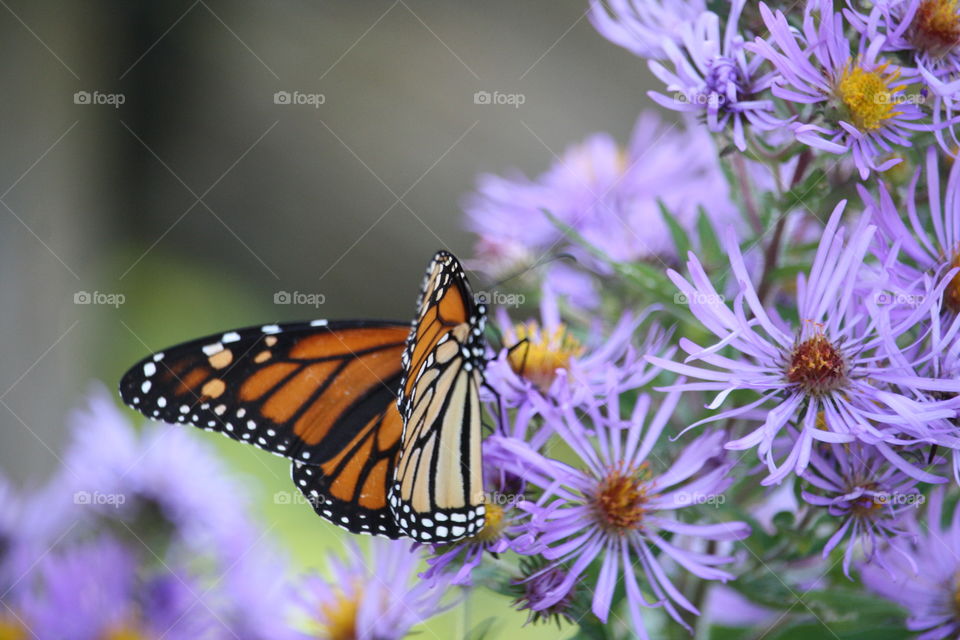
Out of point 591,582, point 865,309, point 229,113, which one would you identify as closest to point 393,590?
point 591,582

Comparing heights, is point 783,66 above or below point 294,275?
below

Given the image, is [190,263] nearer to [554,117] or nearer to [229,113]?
[229,113]

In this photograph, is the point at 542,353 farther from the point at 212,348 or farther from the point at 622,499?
the point at 212,348

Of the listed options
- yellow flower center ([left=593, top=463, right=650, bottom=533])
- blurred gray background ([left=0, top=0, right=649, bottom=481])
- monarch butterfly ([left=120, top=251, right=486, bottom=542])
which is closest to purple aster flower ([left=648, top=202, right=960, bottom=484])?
yellow flower center ([left=593, top=463, right=650, bottom=533])

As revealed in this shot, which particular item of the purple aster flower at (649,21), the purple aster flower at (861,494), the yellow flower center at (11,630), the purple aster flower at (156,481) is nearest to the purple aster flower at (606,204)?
the purple aster flower at (649,21)

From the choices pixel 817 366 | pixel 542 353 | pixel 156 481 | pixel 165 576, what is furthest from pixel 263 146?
pixel 817 366

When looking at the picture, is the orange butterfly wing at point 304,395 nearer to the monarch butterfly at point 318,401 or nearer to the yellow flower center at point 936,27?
the monarch butterfly at point 318,401
